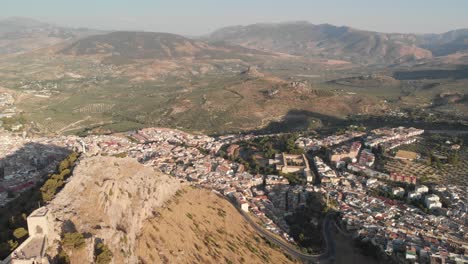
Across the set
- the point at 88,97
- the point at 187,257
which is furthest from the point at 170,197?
the point at 88,97

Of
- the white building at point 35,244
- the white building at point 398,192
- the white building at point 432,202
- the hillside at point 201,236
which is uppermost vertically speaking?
the white building at point 35,244

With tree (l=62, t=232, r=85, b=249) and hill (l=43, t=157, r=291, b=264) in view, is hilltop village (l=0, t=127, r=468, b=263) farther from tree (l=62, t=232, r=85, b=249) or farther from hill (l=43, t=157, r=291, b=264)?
tree (l=62, t=232, r=85, b=249)

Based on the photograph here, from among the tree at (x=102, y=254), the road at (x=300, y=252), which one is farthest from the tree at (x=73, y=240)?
the road at (x=300, y=252)

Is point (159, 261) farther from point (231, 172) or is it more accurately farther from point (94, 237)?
point (231, 172)

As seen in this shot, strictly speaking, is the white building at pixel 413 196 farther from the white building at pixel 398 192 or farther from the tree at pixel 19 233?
the tree at pixel 19 233

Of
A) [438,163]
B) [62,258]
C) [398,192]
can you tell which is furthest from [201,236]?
[438,163]

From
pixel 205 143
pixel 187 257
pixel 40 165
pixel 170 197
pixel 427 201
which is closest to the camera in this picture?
pixel 187 257
